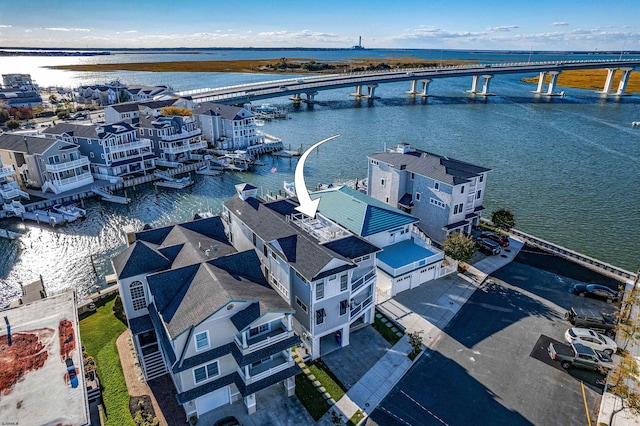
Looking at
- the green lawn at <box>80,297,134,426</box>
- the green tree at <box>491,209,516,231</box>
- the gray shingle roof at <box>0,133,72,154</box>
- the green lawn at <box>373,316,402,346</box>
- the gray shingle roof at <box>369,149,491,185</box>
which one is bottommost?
the green lawn at <box>373,316,402,346</box>

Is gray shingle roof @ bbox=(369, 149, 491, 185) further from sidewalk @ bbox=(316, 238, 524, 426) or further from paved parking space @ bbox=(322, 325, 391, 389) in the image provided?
paved parking space @ bbox=(322, 325, 391, 389)

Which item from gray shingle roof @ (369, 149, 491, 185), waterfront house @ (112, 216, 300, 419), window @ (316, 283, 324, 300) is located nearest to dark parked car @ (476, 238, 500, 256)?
gray shingle roof @ (369, 149, 491, 185)

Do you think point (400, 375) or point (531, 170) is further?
point (531, 170)

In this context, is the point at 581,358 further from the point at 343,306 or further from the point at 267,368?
the point at 267,368

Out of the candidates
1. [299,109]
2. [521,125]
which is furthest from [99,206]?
[521,125]

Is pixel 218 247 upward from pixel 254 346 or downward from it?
upward

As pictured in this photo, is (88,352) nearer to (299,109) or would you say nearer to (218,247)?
(218,247)

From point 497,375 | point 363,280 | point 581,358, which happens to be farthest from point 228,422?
point 581,358
